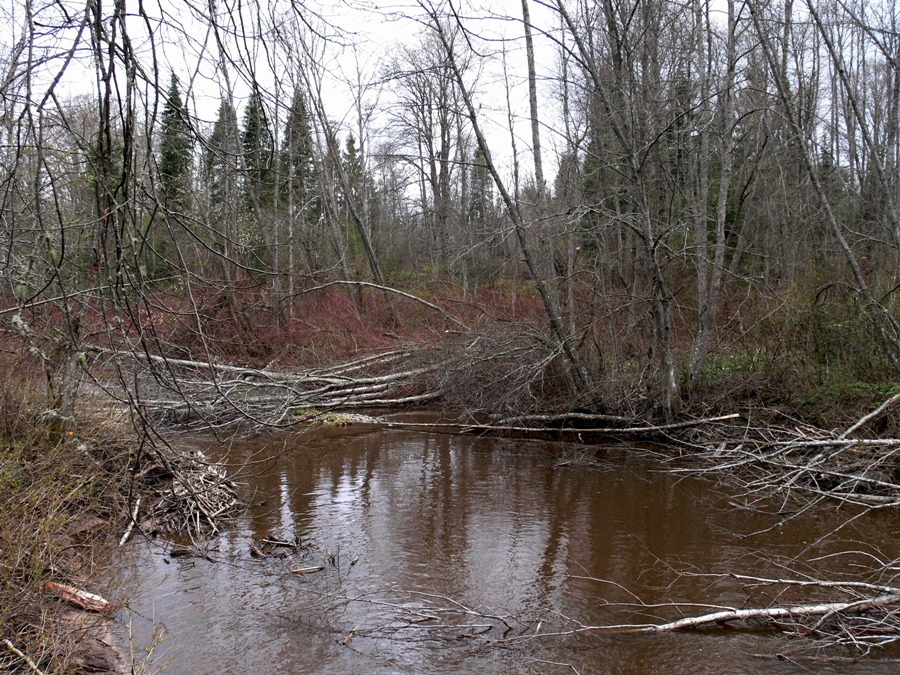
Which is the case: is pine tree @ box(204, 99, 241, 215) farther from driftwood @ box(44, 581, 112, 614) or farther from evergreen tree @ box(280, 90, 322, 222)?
evergreen tree @ box(280, 90, 322, 222)

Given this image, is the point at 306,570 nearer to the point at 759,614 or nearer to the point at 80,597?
the point at 80,597

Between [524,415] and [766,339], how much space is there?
167 inches

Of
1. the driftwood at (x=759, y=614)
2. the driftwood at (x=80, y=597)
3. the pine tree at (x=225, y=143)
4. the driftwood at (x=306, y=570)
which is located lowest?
the driftwood at (x=759, y=614)

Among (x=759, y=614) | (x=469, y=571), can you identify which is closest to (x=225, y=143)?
(x=469, y=571)

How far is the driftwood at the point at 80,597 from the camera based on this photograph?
15.2ft

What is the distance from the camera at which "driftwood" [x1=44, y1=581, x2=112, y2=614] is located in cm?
463

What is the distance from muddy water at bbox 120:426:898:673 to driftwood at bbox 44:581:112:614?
24 centimetres

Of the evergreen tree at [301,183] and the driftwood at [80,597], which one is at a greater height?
the evergreen tree at [301,183]

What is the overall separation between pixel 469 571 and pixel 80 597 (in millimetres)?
3307

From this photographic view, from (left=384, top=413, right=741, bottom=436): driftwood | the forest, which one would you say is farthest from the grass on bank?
(left=384, top=413, right=741, bottom=436): driftwood

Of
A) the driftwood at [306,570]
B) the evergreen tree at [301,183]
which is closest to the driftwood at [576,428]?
the evergreen tree at [301,183]

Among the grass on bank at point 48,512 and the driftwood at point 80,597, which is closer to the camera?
the grass on bank at point 48,512

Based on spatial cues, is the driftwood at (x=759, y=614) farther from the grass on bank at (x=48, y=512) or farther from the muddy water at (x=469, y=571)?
the grass on bank at (x=48, y=512)

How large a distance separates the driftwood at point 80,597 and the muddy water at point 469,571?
24 centimetres
